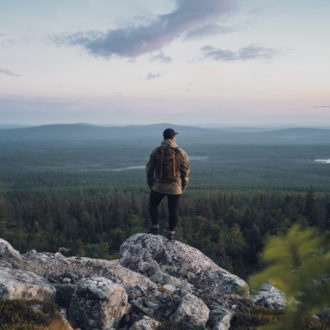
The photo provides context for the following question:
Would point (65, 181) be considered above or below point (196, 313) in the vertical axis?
below

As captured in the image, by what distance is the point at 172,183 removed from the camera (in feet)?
28.0

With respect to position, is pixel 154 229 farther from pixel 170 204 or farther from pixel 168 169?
pixel 168 169

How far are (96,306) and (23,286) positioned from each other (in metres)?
1.54

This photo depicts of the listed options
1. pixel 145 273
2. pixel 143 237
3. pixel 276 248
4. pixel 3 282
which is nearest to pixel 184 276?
pixel 145 273

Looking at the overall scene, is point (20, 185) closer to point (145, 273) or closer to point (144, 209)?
point (144, 209)

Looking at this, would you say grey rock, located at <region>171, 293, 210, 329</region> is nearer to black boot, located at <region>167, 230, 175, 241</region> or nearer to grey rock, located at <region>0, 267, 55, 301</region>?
grey rock, located at <region>0, 267, 55, 301</region>

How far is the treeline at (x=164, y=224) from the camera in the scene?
1790 inches

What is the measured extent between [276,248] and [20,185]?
143 m

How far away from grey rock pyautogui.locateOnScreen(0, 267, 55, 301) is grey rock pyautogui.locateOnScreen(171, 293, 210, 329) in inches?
105

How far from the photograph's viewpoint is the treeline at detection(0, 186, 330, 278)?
45475mm

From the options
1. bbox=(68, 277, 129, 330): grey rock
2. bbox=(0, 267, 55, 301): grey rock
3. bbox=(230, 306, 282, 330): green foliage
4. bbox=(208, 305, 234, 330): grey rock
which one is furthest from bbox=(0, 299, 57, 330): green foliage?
bbox=(230, 306, 282, 330): green foliage

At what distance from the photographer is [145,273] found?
8773 mm

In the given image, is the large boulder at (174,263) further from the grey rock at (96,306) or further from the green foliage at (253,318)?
the grey rock at (96,306)

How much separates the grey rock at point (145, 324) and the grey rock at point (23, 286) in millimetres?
1903
